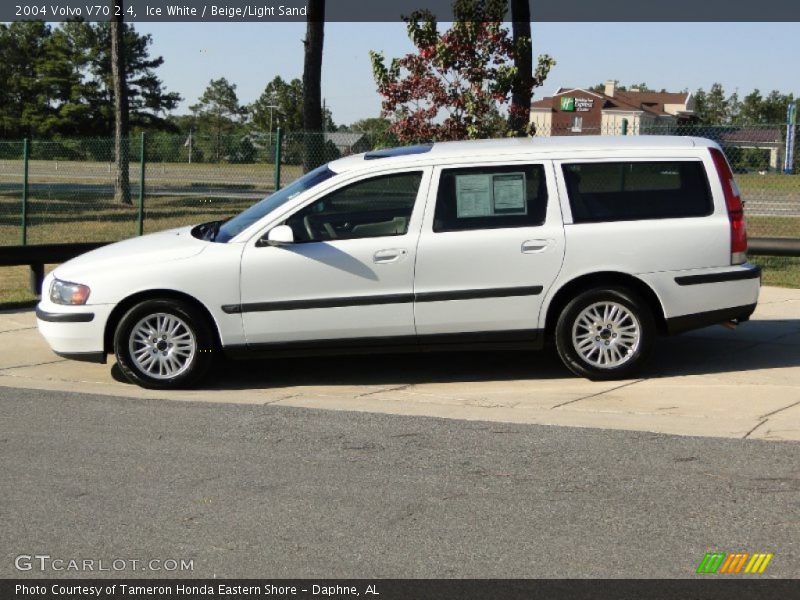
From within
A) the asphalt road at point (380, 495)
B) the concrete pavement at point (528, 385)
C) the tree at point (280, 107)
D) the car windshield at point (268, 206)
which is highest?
the tree at point (280, 107)

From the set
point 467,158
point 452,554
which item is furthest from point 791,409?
point 452,554

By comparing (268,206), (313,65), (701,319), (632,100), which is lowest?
(701,319)

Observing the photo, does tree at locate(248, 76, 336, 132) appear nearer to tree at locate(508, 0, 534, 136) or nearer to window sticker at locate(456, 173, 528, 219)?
tree at locate(508, 0, 534, 136)

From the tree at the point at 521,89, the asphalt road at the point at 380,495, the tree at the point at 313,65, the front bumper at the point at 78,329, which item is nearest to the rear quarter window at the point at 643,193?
the asphalt road at the point at 380,495

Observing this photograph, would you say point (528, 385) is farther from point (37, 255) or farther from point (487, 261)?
point (37, 255)

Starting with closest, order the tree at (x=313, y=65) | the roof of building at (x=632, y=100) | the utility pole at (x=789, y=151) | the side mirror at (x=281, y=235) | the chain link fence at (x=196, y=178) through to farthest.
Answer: the side mirror at (x=281, y=235) → the utility pole at (x=789, y=151) → the chain link fence at (x=196, y=178) → the tree at (x=313, y=65) → the roof of building at (x=632, y=100)

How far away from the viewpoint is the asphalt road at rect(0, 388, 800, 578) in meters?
4.96

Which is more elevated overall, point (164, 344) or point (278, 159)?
point (278, 159)

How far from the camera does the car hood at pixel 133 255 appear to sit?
27.5 feet

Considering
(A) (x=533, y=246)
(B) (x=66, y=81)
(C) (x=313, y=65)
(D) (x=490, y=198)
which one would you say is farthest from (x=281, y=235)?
(B) (x=66, y=81)

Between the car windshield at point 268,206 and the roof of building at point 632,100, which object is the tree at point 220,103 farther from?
the car windshield at point 268,206

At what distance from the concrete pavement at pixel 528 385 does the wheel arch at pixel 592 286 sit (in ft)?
1.72

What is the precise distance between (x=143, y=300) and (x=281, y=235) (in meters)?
1.13

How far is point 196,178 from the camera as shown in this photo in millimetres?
22594
